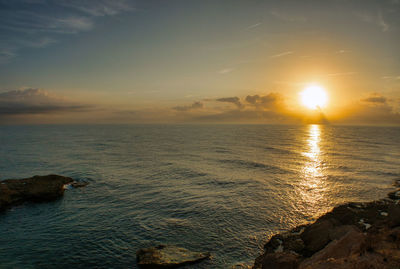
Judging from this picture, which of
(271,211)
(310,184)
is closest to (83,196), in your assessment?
(271,211)

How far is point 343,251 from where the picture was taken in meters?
12.0

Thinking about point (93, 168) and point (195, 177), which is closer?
point (195, 177)

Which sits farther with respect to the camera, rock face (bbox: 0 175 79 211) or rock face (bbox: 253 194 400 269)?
rock face (bbox: 0 175 79 211)

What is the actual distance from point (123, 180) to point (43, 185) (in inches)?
490

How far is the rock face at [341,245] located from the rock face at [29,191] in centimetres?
2972

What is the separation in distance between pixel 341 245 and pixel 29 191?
36551mm

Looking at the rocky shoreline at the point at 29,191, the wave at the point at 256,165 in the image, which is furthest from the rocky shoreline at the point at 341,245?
the rocky shoreline at the point at 29,191

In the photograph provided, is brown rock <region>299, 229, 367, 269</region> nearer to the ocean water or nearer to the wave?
the ocean water

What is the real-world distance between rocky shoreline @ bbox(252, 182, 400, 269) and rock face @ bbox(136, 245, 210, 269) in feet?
15.6

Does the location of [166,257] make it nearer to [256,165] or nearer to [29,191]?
[29,191]

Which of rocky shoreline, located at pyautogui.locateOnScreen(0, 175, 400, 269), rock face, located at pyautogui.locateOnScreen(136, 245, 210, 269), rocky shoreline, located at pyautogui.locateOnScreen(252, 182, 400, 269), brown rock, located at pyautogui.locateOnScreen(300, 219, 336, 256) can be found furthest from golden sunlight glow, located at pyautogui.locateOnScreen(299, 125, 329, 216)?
rock face, located at pyautogui.locateOnScreen(136, 245, 210, 269)

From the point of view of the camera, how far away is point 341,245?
12.4m

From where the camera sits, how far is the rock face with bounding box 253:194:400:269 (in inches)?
414

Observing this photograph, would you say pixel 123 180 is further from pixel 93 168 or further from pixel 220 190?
pixel 220 190
